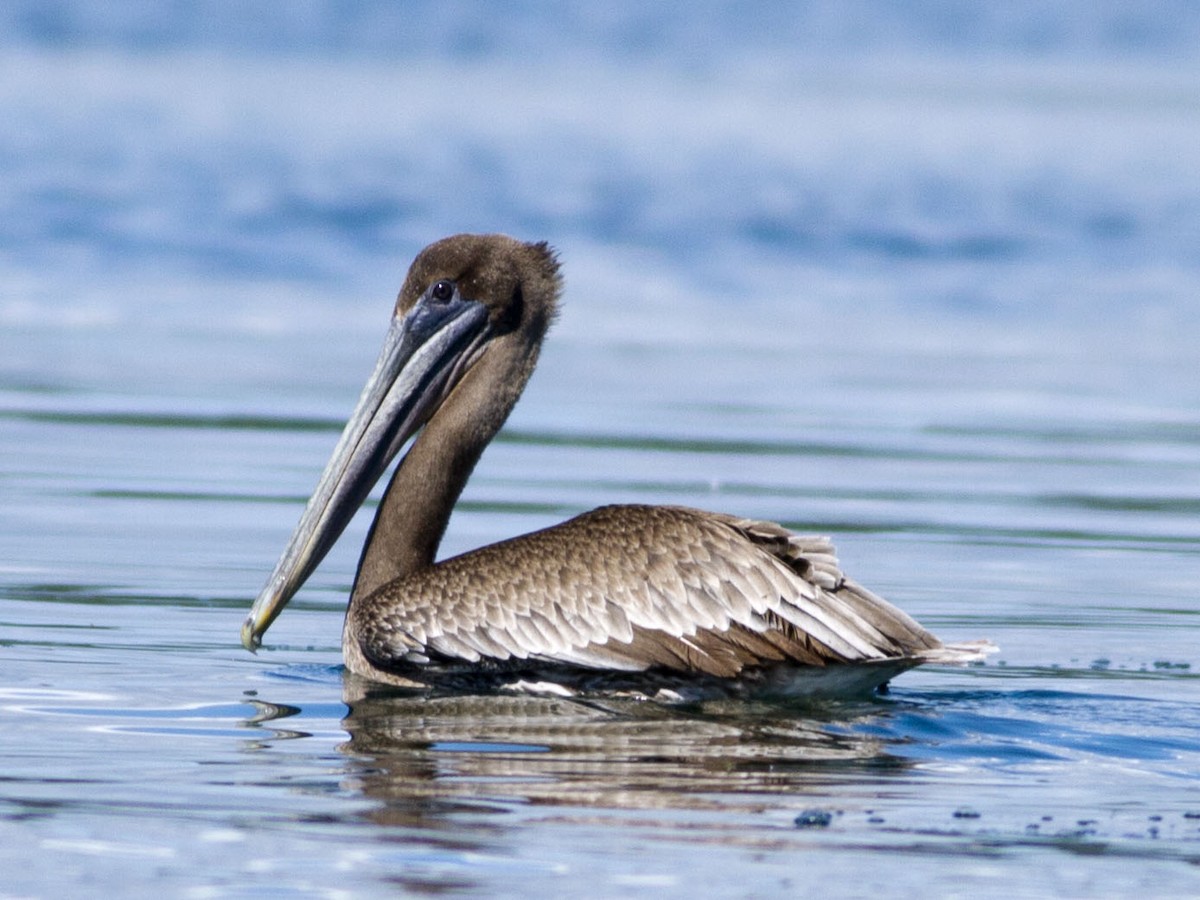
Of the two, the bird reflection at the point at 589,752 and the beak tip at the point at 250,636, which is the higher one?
the beak tip at the point at 250,636

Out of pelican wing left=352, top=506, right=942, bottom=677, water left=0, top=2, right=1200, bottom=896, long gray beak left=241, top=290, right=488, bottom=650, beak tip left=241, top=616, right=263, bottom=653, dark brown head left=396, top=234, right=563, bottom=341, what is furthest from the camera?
dark brown head left=396, top=234, right=563, bottom=341

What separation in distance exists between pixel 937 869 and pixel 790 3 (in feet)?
156

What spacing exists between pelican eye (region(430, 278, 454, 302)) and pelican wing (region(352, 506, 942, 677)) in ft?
3.21

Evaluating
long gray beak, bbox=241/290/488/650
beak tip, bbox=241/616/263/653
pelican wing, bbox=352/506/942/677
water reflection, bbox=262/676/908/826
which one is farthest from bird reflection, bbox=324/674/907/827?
long gray beak, bbox=241/290/488/650

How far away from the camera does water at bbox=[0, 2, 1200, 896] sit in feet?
16.3

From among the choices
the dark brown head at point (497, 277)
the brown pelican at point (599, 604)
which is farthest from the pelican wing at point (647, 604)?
the dark brown head at point (497, 277)

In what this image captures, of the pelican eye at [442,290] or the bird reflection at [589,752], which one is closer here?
the bird reflection at [589,752]

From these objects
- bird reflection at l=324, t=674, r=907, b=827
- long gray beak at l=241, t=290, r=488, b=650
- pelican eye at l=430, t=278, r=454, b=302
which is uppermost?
pelican eye at l=430, t=278, r=454, b=302

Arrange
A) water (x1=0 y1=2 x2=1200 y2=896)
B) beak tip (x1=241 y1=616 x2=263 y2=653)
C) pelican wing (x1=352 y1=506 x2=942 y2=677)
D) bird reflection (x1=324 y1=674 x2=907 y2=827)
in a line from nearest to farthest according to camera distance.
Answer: water (x1=0 y1=2 x2=1200 y2=896)
bird reflection (x1=324 y1=674 x2=907 y2=827)
pelican wing (x1=352 y1=506 x2=942 y2=677)
beak tip (x1=241 y1=616 x2=263 y2=653)

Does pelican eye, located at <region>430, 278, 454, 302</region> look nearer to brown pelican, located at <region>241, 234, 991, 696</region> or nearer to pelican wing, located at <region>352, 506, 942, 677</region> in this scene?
brown pelican, located at <region>241, 234, 991, 696</region>

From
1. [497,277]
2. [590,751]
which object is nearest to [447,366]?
[497,277]

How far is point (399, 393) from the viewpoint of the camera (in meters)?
7.39

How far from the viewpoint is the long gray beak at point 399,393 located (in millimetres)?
7227

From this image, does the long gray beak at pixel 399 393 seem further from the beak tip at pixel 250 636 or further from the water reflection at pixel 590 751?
the water reflection at pixel 590 751
